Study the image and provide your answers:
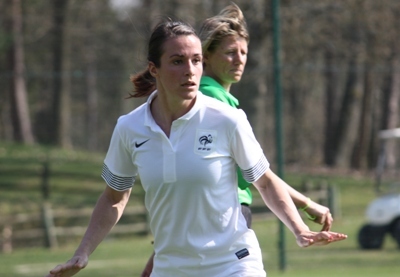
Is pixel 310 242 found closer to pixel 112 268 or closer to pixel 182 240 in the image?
pixel 182 240

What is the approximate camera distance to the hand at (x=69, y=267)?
3943 mm

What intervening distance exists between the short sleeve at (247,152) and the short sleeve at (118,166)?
0.49m

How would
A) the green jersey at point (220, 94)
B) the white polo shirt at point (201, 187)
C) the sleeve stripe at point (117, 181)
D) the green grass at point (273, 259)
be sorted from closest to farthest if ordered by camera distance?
1. the white polo shirt at point (201, 187)
2. the sleeve stripe at point (117, 181)
3. the green jersey at point (220, 94)
4. the green grass at point (273, 259)

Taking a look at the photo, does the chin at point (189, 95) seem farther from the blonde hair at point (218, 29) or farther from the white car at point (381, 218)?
the white car at point (381, 218)

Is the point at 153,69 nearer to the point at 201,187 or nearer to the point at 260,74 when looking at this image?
the point at 201,187

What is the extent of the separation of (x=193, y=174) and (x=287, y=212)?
407 mm

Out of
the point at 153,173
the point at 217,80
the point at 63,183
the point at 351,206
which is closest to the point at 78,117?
the point at 63,183

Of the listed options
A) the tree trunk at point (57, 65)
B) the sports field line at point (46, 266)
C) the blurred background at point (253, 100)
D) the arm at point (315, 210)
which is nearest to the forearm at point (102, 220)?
the arm at point (315, 210)

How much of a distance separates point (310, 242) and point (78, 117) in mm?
11515

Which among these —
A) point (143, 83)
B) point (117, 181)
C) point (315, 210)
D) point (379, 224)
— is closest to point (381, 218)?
point (379, 224)

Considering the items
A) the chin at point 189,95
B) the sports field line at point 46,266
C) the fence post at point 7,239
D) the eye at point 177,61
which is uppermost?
the eye at point 177,61

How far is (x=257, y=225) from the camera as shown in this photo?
15.8 metres

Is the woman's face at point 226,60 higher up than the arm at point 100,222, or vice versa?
the woman's face at point 226,60

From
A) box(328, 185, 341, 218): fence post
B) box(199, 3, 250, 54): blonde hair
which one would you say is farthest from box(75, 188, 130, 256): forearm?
box(328, 185, 341, 218): fence post
